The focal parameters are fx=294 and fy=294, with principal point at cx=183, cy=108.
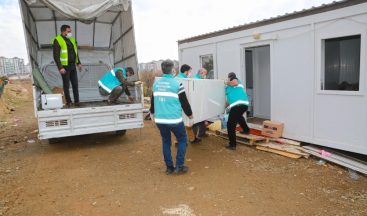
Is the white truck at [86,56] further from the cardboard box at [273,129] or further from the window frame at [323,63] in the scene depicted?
the window frame at [323,63]

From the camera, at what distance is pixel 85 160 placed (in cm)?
616

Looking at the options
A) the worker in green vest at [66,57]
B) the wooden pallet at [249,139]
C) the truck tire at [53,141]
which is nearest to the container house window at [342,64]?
the wooden pallet at [249,139]

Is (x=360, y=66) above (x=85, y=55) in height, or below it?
below

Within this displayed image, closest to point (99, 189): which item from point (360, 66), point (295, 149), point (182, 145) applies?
point (182, 145)

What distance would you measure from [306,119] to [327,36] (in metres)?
1.78

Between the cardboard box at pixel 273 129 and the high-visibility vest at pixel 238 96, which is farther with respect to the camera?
the cardboard box at pixel 273 129

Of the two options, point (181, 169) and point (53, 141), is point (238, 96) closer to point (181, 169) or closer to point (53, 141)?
point (181, 169)

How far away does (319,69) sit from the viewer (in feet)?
20.0

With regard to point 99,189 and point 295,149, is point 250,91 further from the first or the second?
point 99,189

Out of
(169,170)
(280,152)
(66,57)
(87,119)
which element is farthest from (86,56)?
(280,152)

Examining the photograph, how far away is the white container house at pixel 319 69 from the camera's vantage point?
549 centimetres

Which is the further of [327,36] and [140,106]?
[140,106]

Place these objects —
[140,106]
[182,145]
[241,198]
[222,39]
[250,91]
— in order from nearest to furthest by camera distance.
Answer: [241,198]
[182,145]
[140,106]
[222,39]
[250,91]

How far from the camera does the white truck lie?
6383 millimetres
